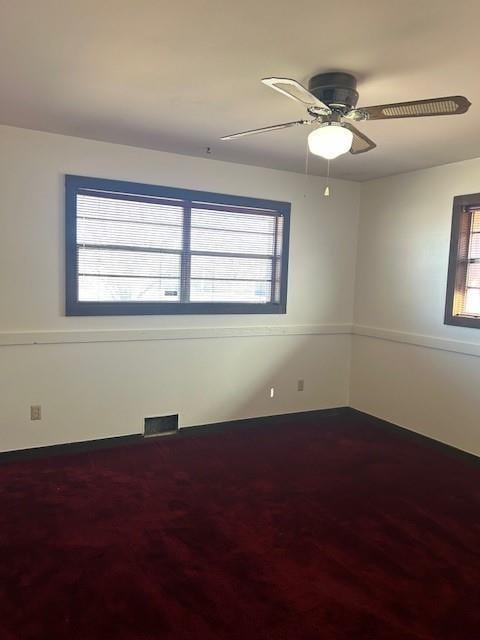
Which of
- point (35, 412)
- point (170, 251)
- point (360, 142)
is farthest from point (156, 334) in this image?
point (360, 142)

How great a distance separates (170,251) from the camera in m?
4.01

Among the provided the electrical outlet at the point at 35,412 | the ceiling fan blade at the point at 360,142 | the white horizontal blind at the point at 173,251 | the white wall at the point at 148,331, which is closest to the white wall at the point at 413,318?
the white wall at the point at 148,331

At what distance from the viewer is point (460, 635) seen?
195 centimetres

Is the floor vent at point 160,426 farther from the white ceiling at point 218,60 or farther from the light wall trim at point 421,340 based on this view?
the white ceiling at point 218,60

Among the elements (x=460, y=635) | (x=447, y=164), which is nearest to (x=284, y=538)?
(x=460, y=635)

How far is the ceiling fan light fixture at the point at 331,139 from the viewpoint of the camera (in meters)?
2.17

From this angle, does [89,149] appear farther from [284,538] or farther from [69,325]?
[284,538]

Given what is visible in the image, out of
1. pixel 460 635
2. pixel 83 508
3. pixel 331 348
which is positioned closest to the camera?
pixel 460 635

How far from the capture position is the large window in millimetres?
3693

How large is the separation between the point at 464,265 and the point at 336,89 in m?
2.28

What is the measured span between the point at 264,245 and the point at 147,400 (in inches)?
71.7

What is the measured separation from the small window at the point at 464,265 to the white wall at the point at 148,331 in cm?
123

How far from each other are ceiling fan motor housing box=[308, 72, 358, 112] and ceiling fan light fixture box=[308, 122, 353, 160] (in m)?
0.14

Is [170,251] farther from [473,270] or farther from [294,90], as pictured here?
[473,270]
